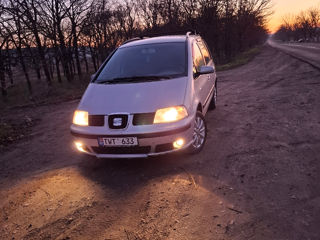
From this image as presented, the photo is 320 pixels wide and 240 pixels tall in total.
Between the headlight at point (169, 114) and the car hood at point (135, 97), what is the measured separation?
6 centimetres

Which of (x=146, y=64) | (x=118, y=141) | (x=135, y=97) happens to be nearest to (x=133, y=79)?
(x=146, y=64)

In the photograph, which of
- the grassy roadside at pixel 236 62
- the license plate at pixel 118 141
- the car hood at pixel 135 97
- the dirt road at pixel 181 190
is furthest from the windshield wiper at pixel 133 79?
the grassy roadside at pixel 236 62

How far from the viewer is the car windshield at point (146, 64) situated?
152 inches

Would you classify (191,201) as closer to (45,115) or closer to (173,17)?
(45,115)

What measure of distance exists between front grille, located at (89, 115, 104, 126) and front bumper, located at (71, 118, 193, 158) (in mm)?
101

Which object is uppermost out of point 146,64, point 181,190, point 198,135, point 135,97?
point 146,64

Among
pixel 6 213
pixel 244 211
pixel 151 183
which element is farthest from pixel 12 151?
pixel 244 211

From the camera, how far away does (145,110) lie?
123 inches

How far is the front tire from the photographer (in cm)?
367

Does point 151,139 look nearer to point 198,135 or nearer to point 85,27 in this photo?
point 198,135

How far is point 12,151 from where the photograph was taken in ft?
16.0

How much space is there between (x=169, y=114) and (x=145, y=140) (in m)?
0.47

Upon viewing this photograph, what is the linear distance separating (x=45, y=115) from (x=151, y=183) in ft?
19.6

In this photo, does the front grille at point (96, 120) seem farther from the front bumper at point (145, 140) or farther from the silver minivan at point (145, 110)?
the front bumper at point (145, 140)
